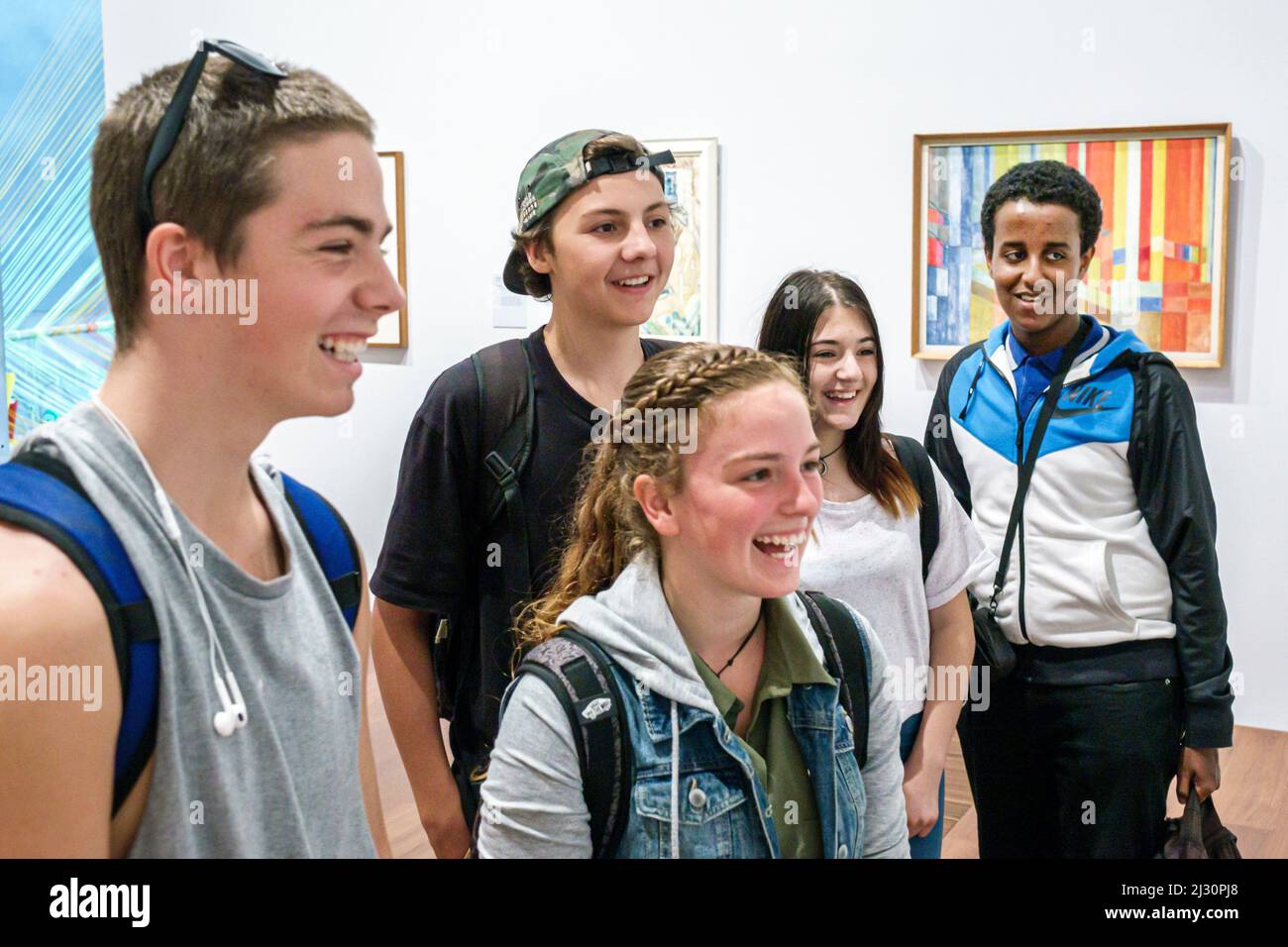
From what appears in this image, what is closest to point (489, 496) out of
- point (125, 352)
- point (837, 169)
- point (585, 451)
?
point (585, 451)

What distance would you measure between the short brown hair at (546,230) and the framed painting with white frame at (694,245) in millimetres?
2589

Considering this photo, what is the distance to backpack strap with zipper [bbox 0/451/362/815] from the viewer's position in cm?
75

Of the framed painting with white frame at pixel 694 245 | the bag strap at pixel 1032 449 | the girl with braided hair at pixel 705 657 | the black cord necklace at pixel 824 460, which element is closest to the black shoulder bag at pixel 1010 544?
the bag strap at pixel 1032 449

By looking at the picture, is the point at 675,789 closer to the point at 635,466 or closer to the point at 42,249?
the point at 635,466

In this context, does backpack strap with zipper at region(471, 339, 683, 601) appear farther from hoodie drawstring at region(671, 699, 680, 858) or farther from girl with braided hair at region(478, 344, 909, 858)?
hoodie drawstring at region(671, 699, 680, 858)

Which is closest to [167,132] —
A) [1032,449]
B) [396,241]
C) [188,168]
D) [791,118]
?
[188,168]

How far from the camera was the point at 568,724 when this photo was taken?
4.08 ft

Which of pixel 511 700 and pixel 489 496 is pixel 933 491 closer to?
pixel 489 496

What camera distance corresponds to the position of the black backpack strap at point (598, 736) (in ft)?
4.08

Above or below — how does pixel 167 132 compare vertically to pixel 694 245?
below

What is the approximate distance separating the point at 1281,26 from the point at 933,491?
2.66 m

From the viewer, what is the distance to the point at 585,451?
1.62 metres

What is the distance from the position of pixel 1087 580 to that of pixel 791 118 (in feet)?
8.55
